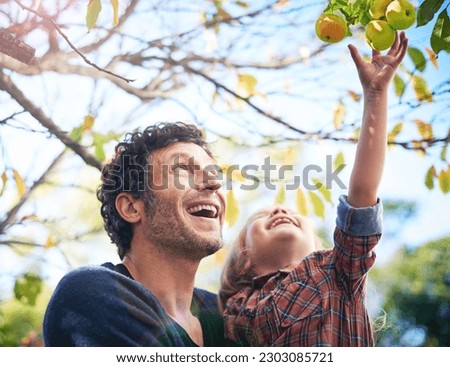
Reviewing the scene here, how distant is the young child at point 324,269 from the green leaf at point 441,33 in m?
0.08

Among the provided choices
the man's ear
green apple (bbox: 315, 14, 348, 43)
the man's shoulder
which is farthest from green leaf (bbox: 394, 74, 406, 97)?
the man's shoulder

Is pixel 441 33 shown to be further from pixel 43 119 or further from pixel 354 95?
pixel 43 119

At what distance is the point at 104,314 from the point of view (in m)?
1.02

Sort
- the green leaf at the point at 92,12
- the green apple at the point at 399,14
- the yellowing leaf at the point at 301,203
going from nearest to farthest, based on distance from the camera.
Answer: the green apple at the point at 399,14
the green leaf at the point at 92,12
the yellowing leaf at the point at 301,203

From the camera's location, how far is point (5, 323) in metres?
1.34

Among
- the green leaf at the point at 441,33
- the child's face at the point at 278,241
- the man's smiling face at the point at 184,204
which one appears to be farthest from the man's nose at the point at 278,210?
the green leaf at the point at 441,33

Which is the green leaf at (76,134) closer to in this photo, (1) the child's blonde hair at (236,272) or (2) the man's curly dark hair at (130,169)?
(2) the man's curly dark hair at (130,169)

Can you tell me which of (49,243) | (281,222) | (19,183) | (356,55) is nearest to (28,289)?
(49,243)

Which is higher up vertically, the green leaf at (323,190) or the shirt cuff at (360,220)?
the green leaf at (323,190)

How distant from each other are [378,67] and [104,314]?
1.86 ft

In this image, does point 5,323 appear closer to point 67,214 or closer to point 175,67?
point 67,214

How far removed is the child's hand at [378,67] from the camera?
1021mm

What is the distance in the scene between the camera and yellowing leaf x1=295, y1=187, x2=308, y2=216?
1381mm
